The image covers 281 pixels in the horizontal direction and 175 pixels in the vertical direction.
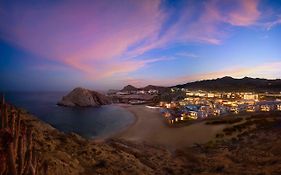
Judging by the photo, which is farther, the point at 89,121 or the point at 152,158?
the point at 89,121

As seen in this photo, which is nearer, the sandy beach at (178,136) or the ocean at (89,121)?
the sandy beach at (178,136)

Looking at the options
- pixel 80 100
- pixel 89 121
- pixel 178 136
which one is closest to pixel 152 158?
pixel 178 136

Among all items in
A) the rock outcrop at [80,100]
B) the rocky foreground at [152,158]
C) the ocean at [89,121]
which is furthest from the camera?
the rock outcrop at [80,100]

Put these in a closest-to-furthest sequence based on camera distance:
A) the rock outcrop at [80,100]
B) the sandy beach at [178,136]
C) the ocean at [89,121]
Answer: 1. the sandy beach at [178,136]
2. the ocean at [89,121]
3. the rock outcrop at [80,100]

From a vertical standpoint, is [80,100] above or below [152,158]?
above

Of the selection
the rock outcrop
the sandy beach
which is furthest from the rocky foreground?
the rock outcrop

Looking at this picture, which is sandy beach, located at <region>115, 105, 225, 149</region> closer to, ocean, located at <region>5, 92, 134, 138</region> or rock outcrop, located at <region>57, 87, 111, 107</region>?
ocean, located at <region>5, 92, 134, 138</region>

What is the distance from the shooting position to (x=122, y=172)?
1530 cm

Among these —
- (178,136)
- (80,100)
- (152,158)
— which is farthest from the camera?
(80,100)

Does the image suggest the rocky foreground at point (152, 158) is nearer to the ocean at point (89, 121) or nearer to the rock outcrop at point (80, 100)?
the ocean at point (89, 121)

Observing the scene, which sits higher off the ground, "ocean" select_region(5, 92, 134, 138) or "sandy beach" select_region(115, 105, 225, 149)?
"sandy beach" select_region(115, 105, 225, 149)

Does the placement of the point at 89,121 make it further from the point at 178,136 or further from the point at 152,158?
the point at 152,158

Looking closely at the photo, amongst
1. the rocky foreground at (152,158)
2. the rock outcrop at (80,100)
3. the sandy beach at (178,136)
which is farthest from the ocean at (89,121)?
the rocky foreground at (152,158)

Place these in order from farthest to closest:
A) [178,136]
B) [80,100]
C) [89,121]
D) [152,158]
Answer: [80,100] → [89,121] → [178,136] → [152,158]
